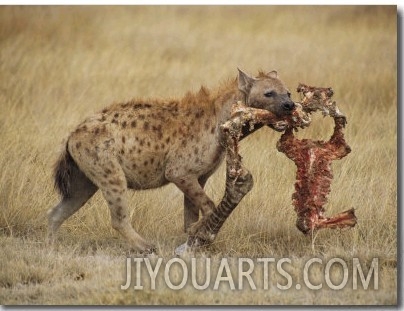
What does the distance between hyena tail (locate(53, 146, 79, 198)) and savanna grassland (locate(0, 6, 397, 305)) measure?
0.28 ft

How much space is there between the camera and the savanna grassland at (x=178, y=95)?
18.8 feet

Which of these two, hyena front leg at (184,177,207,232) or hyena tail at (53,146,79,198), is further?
hyena front leg at (184,177,207,232)

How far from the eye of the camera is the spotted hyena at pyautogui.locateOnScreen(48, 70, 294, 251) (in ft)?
19.4

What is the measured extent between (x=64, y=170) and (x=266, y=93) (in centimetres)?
118

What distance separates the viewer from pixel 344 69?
862 cm

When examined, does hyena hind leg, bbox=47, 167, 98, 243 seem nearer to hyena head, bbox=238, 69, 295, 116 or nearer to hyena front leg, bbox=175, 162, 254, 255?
hyena front leg, bbox=175, 162, 254, 255

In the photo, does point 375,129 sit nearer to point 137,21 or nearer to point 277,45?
point 277,45

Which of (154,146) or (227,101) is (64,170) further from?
(227,101)

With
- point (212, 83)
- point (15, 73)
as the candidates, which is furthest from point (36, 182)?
point (212, 83)

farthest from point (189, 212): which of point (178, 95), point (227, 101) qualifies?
point (178, 95)

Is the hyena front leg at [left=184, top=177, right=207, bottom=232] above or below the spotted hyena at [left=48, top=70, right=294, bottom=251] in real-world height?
below

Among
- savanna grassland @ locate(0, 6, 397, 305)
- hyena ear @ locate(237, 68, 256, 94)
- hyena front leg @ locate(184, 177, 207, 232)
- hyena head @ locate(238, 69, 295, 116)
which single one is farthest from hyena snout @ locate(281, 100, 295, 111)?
savanna grassland @ locate(0, 6, 397, 305)

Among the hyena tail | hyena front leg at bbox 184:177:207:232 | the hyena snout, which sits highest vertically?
the hyena snout

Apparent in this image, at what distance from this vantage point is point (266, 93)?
5.93 metres
